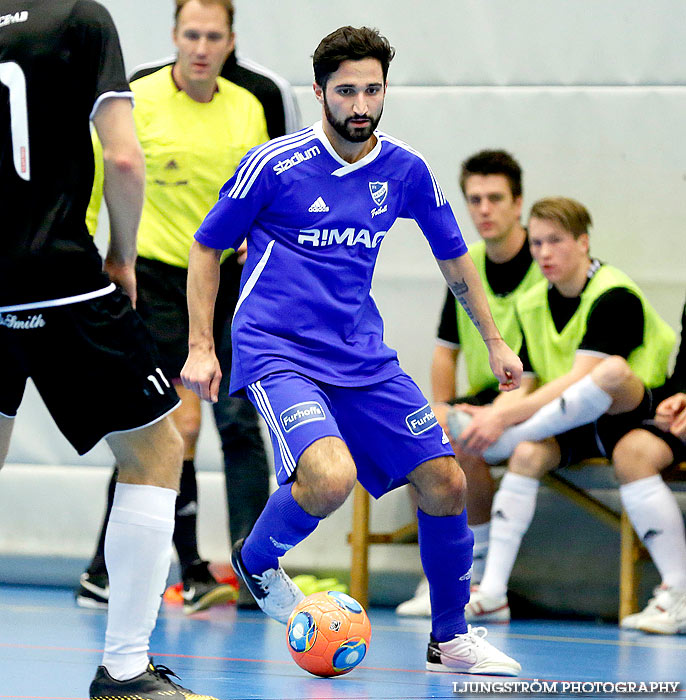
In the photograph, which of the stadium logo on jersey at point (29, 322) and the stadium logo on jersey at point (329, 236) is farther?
the stadium logo on jersey at point (329, 236)

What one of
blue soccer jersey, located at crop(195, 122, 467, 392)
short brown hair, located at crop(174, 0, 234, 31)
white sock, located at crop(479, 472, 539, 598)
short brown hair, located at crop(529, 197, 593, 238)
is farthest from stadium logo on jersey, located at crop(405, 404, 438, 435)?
short brown hair, located at crop(174, 0, 234, 31)

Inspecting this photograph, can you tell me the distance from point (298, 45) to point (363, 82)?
113 inches

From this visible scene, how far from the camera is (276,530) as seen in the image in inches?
153

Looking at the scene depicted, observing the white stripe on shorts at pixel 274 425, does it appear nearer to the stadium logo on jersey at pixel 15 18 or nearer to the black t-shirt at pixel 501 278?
the stadium logo on jersey at pixel 15 18

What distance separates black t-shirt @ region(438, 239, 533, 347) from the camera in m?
6.05

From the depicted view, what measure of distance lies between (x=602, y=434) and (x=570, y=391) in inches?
12.5

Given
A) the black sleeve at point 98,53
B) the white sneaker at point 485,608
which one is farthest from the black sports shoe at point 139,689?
the white sneaker at point 485,608

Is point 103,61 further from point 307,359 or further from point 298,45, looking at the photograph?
point 298,45

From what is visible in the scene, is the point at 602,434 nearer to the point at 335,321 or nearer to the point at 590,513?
the point at 590,513

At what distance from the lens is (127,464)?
310 cm

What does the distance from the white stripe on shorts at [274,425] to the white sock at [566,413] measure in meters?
2.08

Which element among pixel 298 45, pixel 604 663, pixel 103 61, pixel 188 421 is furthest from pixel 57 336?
pixel 298 45

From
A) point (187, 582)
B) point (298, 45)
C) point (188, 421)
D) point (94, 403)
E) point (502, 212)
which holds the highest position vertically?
point (298, 45)

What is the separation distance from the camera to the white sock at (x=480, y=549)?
5875mm
